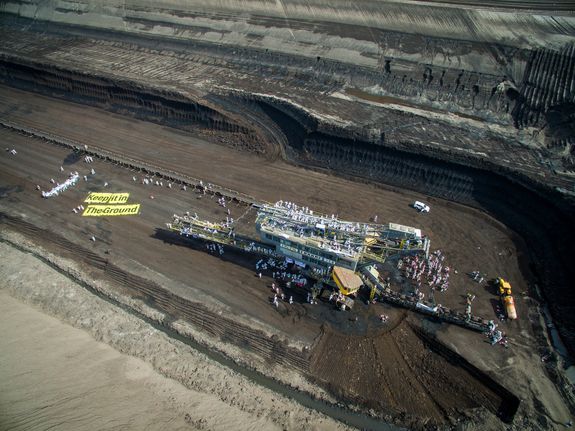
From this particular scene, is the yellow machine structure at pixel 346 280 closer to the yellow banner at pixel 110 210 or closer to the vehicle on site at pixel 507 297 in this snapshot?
the vehicle on site at pixel 507 297

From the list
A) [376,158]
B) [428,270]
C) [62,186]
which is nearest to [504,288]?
[428,270]

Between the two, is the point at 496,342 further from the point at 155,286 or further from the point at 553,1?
the point at 553,1

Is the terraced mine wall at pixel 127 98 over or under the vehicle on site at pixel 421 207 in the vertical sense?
over

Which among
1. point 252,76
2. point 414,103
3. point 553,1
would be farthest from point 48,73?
point 553,1

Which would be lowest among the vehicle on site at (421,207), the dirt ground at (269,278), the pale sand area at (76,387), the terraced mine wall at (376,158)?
the pale sand area at (76,387)

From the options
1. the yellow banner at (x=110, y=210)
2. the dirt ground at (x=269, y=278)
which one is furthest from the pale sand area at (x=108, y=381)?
the yellow banner at (x=110, y=210)

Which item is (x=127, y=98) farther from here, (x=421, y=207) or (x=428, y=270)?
(x=428, y=270)

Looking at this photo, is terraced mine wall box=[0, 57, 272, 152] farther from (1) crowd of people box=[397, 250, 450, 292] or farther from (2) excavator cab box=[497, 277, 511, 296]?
(2) excavator cab box=[497, 277, 511, 296]
